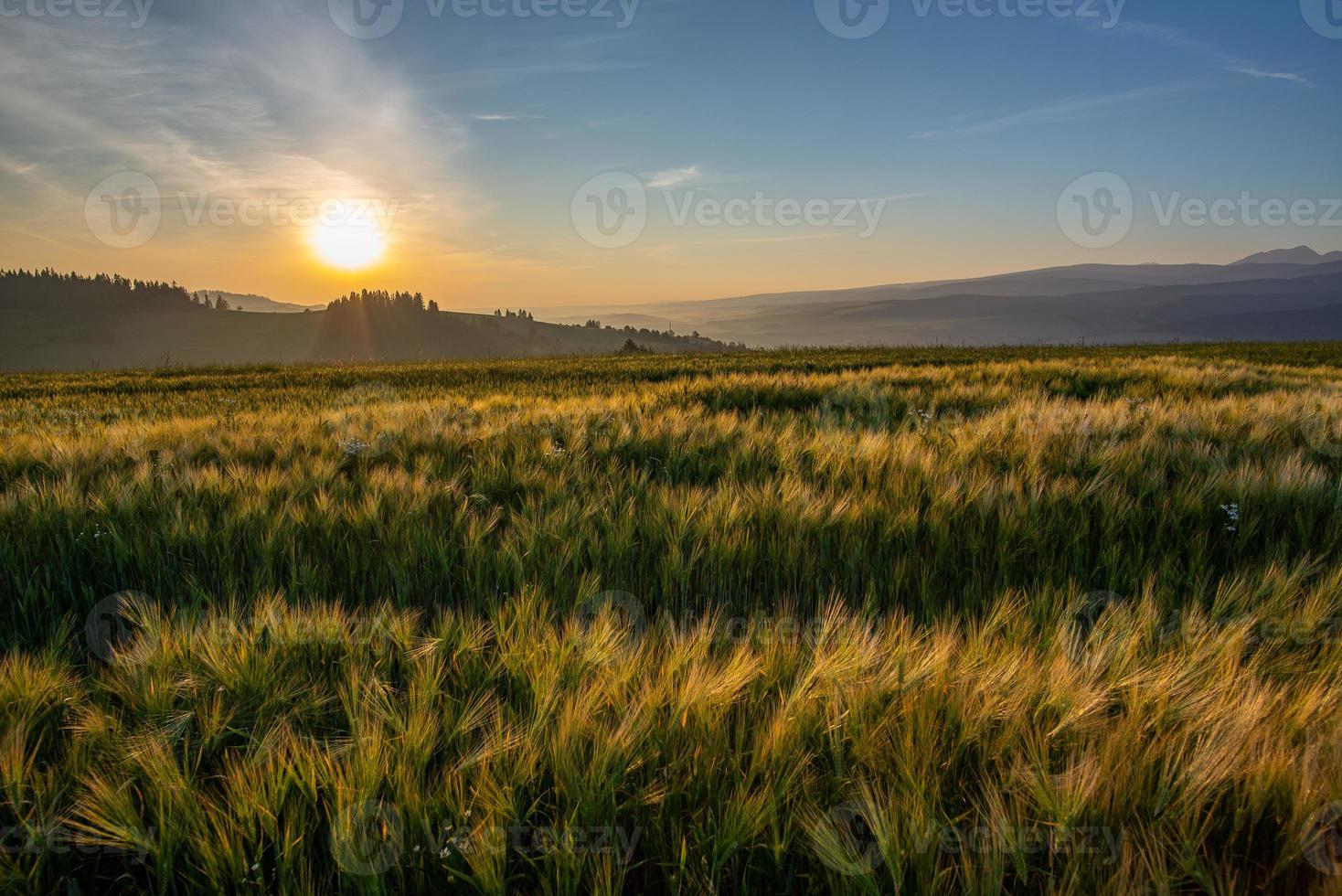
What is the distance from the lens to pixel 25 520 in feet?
8.70

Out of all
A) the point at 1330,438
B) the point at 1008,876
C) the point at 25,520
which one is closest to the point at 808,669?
the point at 1008,876

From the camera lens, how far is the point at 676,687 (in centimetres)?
131

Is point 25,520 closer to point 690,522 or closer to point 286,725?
point 286,725
